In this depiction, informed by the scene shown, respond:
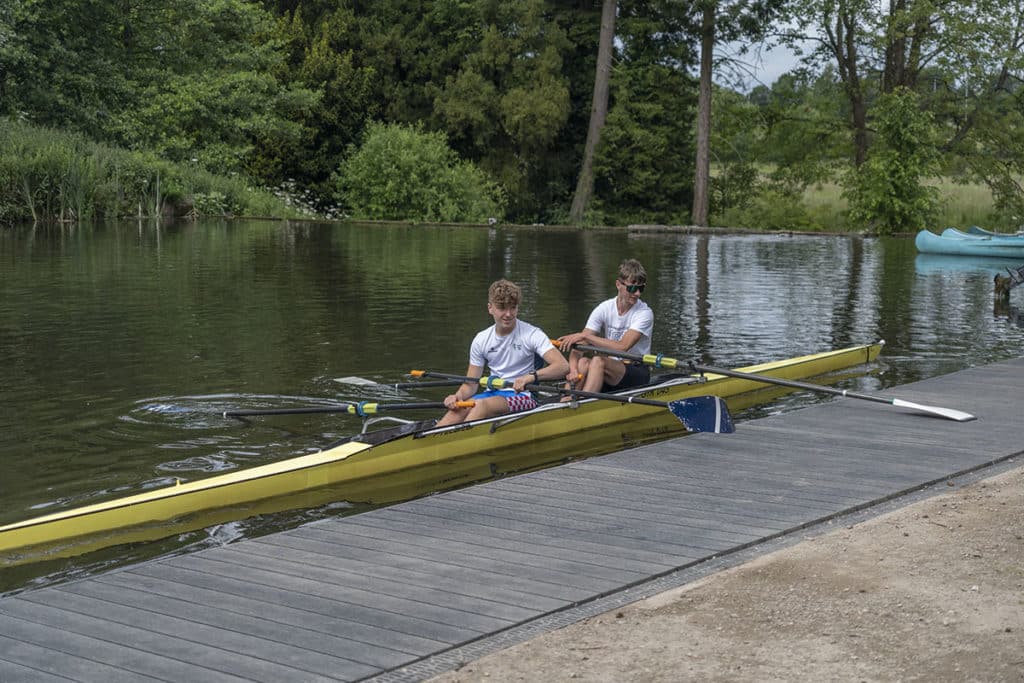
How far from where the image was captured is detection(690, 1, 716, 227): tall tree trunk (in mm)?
42219

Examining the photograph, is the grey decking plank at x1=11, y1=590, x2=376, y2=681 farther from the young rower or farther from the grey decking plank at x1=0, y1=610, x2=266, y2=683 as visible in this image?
the young rower

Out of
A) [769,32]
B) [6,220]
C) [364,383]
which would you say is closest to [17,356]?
[364,383]

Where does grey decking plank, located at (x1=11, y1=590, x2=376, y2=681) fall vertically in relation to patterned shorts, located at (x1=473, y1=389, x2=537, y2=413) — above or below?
below

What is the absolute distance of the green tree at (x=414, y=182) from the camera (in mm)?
42812

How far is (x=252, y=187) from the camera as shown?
43.2m

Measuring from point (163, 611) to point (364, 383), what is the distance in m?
6.47

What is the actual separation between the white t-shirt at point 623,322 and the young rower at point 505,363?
1.14 metres

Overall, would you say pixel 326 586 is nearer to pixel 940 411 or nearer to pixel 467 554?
pixel 467 554

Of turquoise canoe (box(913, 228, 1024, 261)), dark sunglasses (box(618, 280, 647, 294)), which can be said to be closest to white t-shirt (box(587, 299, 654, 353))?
dark sunglasses (box(618, 280, 647, 294))

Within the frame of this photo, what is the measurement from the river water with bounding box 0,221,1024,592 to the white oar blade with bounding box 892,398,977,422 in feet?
2.24

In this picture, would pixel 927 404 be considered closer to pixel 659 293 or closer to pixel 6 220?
pixel 659 293

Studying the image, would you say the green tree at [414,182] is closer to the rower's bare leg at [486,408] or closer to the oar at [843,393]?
the oar at [843,393]

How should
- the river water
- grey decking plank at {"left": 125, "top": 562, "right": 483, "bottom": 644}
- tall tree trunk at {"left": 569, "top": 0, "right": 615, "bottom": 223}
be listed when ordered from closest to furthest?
grey decking plank at {"left": 125, "top": 562, "right": 483, "bottom": 644}, the river water, tall tree trunk at {"left": 569, "top": 0, "right": 615, "bottom": 223}

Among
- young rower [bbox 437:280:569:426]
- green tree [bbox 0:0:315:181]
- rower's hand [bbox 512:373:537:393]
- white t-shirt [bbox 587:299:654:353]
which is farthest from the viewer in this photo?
green tree [bbox 0:0:315:181]
